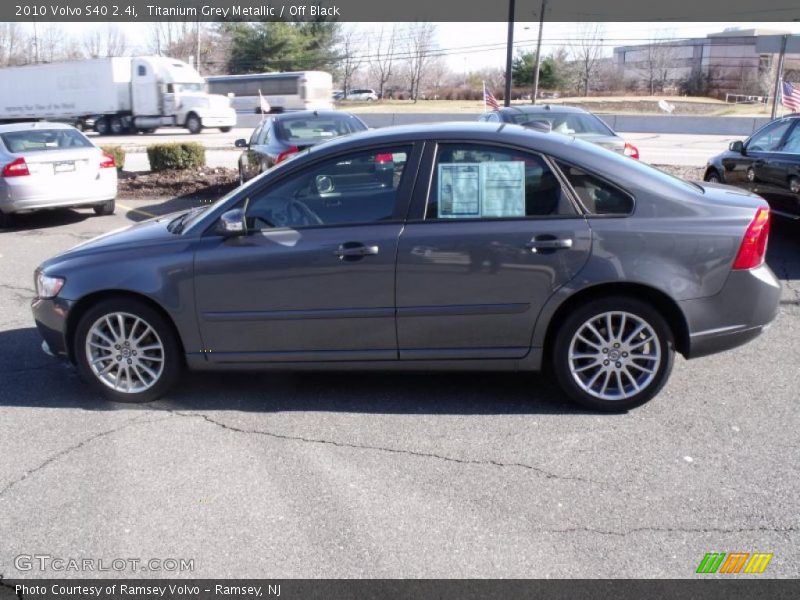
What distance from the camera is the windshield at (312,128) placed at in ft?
38.6

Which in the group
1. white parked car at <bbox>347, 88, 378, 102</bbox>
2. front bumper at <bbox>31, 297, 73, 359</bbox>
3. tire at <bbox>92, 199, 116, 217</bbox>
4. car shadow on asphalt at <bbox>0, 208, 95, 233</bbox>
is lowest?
car shadow on asphalt at <bbox>0, 208, 95, 233</bbox>

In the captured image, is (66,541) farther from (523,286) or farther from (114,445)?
(523,286)

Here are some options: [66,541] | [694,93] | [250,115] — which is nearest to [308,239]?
[66,541]

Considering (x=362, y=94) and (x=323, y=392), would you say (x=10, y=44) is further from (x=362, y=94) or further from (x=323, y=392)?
(x=323, y=392)

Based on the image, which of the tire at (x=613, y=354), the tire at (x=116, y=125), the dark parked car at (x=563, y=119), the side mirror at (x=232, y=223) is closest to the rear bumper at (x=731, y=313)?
the tire at (x=613, y=354)

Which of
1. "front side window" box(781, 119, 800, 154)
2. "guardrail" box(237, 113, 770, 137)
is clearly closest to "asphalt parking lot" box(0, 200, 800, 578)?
"front side window" box(781, 119, 800, 154)

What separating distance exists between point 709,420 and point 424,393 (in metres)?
1.74

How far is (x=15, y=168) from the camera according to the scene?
37.3ft

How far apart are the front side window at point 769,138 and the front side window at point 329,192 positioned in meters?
6.15

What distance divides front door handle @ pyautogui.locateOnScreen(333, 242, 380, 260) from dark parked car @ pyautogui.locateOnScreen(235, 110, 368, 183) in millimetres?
6658

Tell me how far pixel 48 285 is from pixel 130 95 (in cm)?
3875

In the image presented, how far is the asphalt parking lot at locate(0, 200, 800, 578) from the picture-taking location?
11.3ft

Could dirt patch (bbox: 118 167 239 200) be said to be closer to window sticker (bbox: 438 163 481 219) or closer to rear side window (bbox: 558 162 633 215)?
window sticker (bbox: 438 163 481 219)
